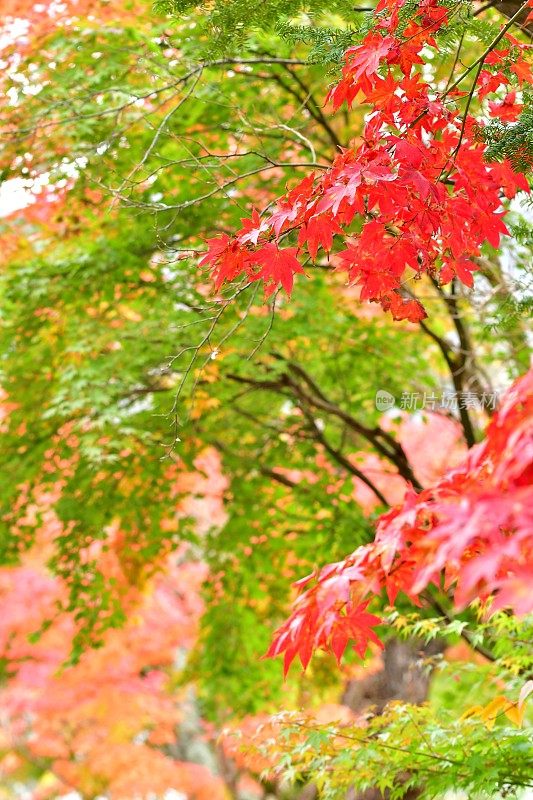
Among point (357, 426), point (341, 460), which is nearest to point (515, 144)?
point (357, 426)

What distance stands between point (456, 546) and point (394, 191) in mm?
1454

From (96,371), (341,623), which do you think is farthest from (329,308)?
(341,623)

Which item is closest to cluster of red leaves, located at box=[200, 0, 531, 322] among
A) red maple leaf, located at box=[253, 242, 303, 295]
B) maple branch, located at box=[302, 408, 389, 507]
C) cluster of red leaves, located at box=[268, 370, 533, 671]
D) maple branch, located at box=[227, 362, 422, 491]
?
red maple leaf, located at box=[253, 242, 303, 295]

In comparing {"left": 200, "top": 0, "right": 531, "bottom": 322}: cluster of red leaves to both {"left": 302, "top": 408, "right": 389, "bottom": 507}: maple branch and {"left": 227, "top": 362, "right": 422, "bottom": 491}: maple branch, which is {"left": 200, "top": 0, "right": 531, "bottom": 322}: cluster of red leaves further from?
{"left": 302, "top": 408, "right": 389, "bottom": 507}: maple branch

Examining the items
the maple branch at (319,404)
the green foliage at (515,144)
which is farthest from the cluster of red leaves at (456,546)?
the maple branch at (319,404)

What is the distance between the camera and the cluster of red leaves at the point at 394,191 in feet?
8.55

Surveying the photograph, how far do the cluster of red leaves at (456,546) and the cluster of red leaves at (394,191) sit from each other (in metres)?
0.85

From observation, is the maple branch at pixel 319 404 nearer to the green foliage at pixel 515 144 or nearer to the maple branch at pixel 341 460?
the maple branch at pixel 341 460

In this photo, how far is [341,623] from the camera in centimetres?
227

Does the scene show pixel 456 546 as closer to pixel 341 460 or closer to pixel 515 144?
pixel 515 144

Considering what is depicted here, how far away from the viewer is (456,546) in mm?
1414

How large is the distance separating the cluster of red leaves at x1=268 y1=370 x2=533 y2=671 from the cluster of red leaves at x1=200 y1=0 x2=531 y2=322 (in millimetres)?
855

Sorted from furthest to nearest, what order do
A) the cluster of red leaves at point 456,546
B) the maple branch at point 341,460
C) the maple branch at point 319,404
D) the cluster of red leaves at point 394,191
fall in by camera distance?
the maple branch at point 341,460
the maple branch at point 319,404
the cluster of red leaves at point 394,191
the cluster of red leaves at point 456,546

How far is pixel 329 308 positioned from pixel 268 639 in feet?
9.36
